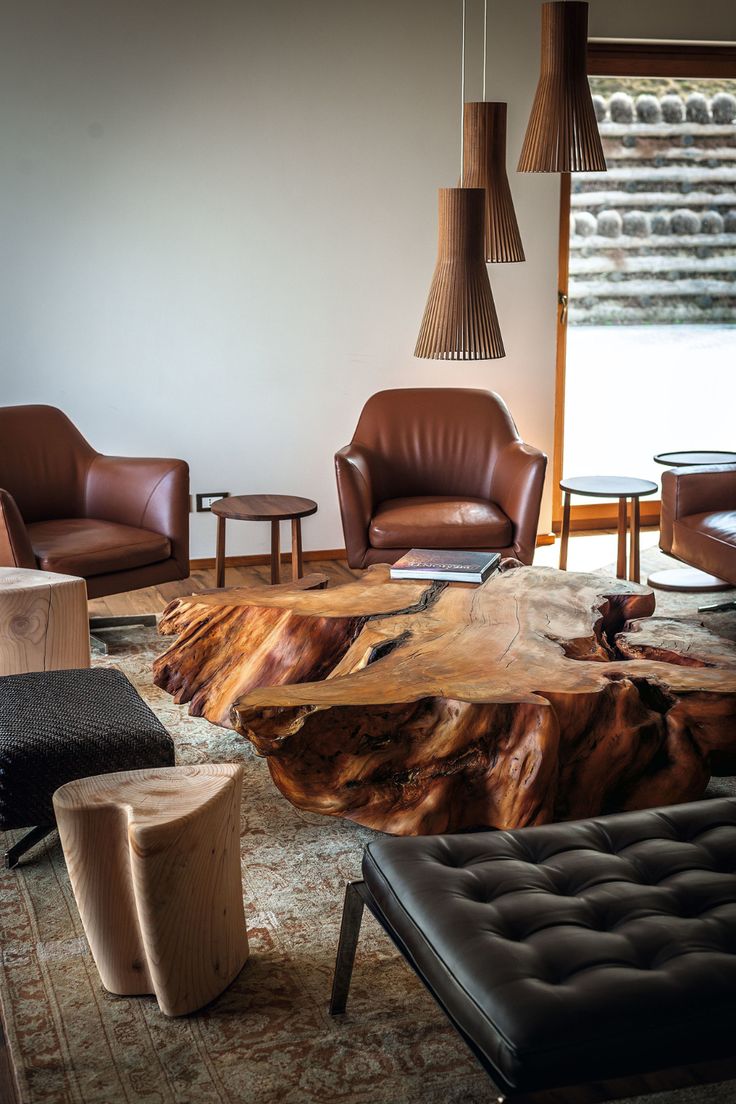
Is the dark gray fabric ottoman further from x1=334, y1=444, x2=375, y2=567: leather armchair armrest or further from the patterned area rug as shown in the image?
x1=334, y1=444, x2=375, y2=567: leather armchair armrest

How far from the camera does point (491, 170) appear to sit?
3820 millimetres

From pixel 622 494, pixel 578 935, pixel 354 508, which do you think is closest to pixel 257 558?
pixel 354 508

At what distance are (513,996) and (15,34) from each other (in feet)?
15.5

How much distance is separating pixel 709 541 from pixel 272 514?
5.56ft

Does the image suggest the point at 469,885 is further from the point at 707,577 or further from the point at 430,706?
the point at 707,577

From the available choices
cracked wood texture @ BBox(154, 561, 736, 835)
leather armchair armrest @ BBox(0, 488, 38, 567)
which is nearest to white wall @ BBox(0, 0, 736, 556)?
leather armchair armrest @ BBox(0, 488, 38, 567)

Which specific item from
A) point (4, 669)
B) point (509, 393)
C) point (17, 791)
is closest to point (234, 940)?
point (17, 791)

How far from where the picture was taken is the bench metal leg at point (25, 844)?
2.74 metres

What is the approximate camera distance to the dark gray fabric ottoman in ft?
8.23

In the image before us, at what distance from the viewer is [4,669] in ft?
11.0

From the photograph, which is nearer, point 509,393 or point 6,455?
point 6,455

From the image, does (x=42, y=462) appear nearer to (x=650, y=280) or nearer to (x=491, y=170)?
(x=491, y=170)

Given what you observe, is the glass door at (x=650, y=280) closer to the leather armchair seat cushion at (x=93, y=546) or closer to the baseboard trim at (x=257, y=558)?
the baseboard trim at (x=257, y=558)

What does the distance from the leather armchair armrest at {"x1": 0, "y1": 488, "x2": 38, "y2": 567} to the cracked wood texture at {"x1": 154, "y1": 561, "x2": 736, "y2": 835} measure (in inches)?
48.0
